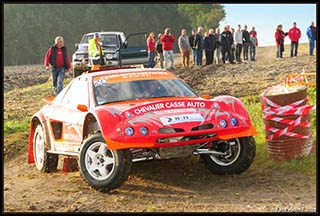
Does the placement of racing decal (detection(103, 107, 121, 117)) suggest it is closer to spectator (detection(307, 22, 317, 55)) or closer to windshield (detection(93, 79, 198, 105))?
windshield (detection(93, 79, 198, 105))

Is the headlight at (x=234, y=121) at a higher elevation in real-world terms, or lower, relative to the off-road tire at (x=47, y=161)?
higher

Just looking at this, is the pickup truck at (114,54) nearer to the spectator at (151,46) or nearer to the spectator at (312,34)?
the spectator at (151,46)

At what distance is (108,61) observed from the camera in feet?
73.7

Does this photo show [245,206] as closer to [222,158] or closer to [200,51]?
[222,158]

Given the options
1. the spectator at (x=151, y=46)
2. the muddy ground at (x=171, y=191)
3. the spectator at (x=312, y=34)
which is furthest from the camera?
the spectator at (x=312, y=34)

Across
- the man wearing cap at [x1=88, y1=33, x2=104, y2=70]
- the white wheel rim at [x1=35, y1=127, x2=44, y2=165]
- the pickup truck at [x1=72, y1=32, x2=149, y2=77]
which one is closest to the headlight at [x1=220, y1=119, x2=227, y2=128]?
the white wheel rim at [x1=35, y1=127, x2=44, y2=165]

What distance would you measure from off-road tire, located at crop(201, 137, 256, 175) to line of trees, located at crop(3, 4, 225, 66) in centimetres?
5954

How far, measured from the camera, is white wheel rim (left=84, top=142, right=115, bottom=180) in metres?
7.09

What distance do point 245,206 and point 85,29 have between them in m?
65.9

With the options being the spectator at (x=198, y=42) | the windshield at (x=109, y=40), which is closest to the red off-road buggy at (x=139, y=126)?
the windshield at (x=109, y=40)

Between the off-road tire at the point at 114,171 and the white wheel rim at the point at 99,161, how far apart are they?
5cm

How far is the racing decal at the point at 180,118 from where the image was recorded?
7.03 metres

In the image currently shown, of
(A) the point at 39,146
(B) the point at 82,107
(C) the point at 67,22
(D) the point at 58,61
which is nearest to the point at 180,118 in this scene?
(B) the point at 82,107

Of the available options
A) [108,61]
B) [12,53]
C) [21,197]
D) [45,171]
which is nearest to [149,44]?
[108,61]
